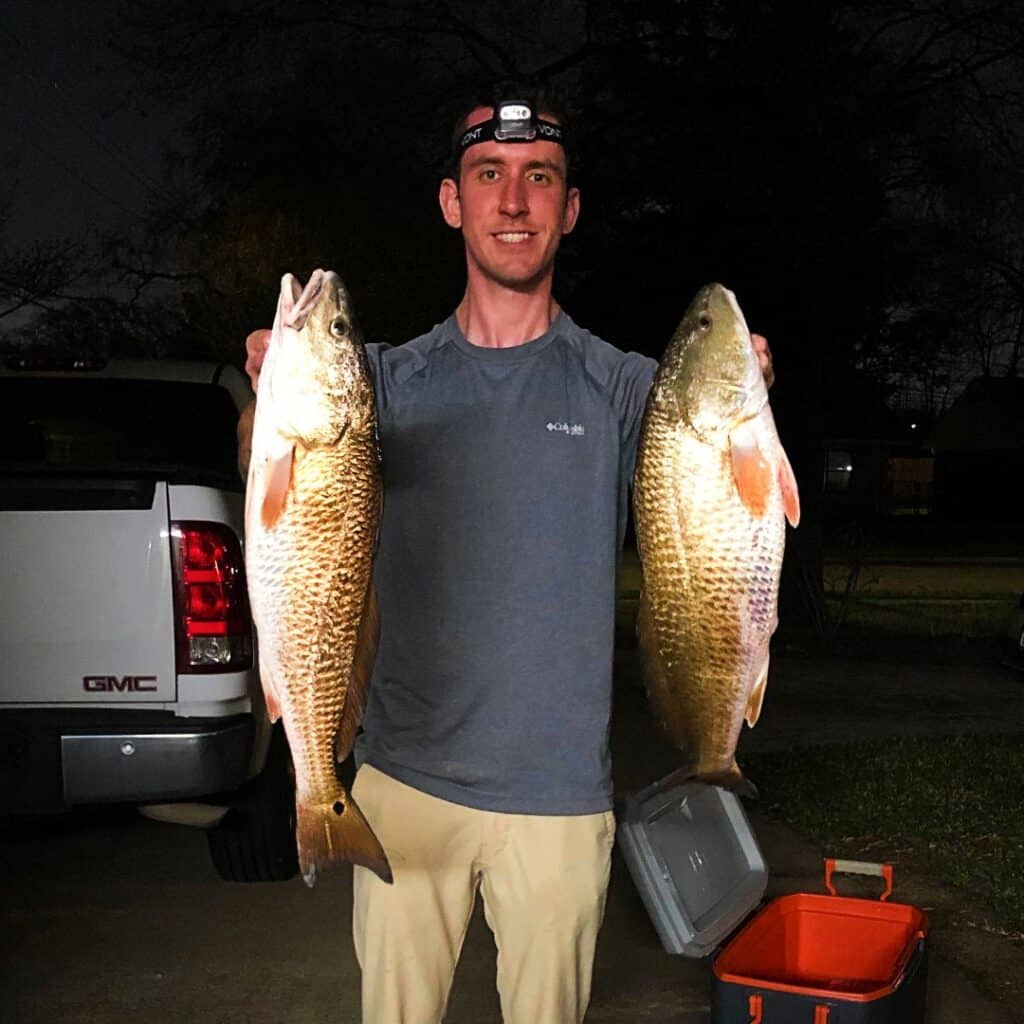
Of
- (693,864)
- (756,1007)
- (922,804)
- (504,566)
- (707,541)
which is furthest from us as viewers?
(922,804)

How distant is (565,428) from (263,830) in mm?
3069

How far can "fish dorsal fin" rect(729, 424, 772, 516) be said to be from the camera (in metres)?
2.60

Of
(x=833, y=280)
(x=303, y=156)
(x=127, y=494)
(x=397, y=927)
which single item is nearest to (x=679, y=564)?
(x=397, y=927)

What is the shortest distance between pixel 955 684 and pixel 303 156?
867cm

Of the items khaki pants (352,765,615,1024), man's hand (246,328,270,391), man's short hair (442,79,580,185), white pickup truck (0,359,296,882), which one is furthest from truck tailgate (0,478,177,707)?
man's hand (246,328,270,391)

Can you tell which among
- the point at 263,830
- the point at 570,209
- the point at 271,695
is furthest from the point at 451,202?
the point at 263,830

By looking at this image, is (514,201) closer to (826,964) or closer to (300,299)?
(300,299)

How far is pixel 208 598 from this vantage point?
4930 millimetres

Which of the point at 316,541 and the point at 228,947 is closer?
the point at 316,541

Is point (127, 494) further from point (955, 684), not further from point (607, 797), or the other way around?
point (955, 684)

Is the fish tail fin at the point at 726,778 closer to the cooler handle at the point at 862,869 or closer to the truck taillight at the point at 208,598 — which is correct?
the cooler handle at the point at 862,869

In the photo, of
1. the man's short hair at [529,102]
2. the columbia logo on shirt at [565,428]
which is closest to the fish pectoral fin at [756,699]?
the columbia logo on shirt at [565,428]

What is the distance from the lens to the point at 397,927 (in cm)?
313

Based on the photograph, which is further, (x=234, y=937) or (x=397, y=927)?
(x=234, y=937)
